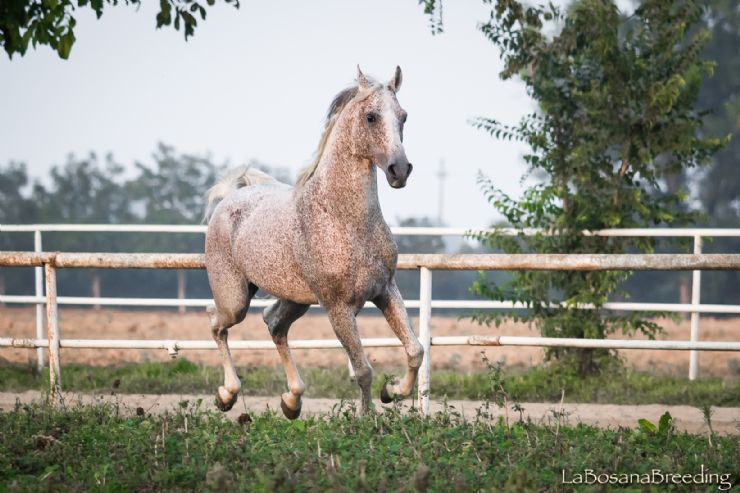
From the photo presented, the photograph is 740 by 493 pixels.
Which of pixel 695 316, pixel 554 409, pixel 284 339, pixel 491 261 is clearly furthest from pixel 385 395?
pixel 695 316

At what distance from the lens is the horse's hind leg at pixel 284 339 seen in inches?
202

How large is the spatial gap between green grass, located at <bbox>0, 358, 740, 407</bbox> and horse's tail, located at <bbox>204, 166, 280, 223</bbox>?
2.26 m

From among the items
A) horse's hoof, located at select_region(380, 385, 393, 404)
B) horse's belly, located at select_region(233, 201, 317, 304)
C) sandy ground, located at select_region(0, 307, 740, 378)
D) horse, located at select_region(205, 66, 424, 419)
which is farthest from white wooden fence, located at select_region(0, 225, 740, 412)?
sandy ground, located at select_region(0, 307, 740, 378)

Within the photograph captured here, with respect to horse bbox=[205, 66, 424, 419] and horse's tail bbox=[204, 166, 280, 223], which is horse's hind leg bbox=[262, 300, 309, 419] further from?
horse's tail bbox=[204, 166, 280, 223]

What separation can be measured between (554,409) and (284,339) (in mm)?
2271

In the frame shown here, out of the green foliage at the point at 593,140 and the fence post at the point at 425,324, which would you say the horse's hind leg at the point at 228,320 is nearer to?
the fence post at the point at 425,324

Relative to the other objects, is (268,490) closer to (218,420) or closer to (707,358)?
(218,420)

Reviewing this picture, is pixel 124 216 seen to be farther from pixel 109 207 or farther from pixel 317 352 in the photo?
pixel 317 352

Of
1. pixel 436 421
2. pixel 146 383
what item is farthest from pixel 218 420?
pixel 146 383

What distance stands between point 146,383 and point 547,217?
4.19 m

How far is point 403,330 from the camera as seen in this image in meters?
4.57

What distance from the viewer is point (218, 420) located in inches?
194

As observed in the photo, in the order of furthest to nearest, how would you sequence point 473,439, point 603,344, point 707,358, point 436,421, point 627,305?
point 707,358
point 627,305
point 603,344
point 436,421
point 473,439

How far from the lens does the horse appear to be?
Answer: 4.35 metres
